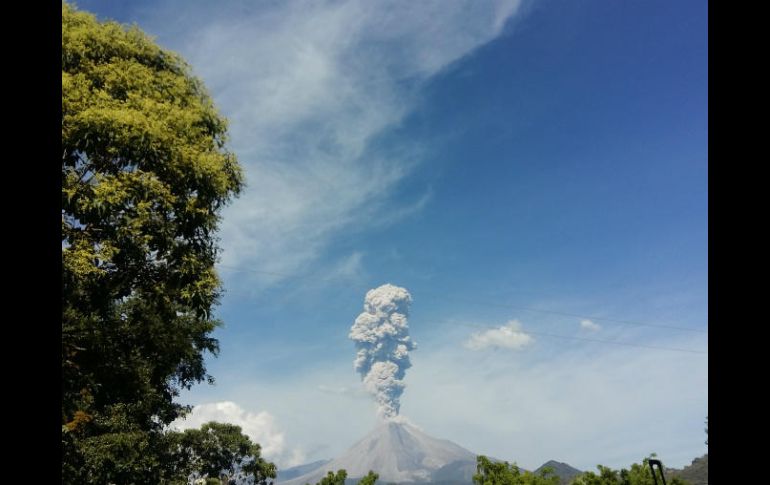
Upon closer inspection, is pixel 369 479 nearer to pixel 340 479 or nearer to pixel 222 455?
pixel 340 479

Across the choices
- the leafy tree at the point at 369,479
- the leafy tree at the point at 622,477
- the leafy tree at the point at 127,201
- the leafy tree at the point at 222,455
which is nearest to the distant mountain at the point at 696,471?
the leafy tree at the point at 222,455

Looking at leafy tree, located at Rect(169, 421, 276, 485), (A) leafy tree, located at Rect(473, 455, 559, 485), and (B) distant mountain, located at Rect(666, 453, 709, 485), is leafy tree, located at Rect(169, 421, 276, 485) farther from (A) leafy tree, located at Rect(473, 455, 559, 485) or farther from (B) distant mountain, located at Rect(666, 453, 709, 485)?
(B) distant mountain, located at Rect(666, 453, 709, 485)

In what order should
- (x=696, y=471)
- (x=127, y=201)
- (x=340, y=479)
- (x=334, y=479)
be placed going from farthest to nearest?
(x=696, y=471), (x=340, y=479), (x=334, y=479), (x=127, y=201)

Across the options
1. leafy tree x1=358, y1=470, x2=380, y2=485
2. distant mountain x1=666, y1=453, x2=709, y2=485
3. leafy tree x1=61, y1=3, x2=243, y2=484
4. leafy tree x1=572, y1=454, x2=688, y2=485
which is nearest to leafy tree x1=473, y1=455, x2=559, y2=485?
leafy tree x1=572, y1=454, x2=688, y2=485

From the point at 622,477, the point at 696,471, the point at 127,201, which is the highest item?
the point at 127,201

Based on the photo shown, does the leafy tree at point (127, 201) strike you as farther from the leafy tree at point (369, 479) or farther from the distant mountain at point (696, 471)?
the distant mountain at point (696, 471)

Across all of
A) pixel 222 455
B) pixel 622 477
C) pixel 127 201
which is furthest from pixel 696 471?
pixel 127 201

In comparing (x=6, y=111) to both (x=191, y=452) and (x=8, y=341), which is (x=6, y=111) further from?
(x=191, y=452)
